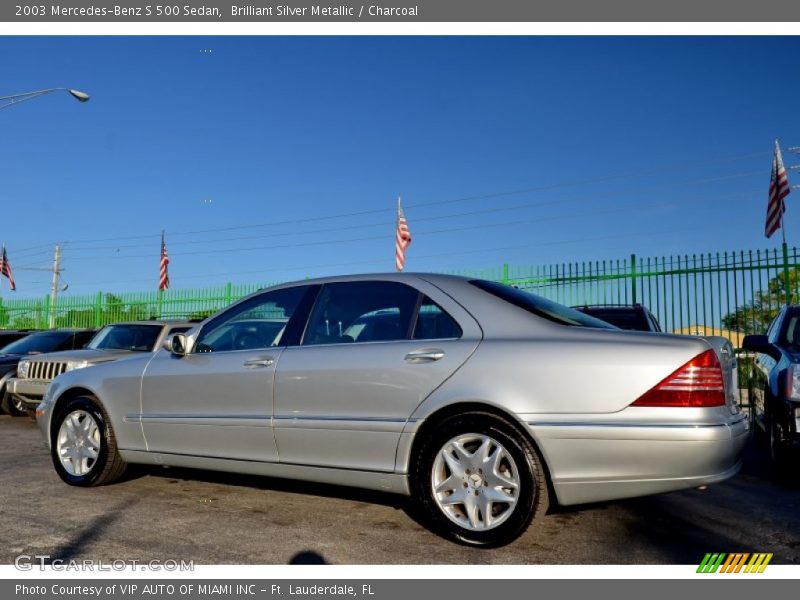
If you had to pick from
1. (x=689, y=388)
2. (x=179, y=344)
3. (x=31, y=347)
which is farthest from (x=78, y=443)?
(x=31, y=347)

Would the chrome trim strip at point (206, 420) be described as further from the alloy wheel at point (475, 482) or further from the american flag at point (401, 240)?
the american flag at point (401, 240)

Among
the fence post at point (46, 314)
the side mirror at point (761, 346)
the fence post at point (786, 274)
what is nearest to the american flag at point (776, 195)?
the fence post at point (786, 274)

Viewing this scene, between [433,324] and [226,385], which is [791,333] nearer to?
[433,324]

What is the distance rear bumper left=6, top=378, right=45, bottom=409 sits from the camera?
8914 mm

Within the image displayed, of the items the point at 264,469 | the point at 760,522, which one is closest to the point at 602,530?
the point at 760,522

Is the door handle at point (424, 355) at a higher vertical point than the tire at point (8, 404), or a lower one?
higher

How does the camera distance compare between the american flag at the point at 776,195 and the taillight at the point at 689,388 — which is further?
the american flag at the point at 776,195

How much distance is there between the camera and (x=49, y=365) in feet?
29.1

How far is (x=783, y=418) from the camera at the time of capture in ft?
17.9

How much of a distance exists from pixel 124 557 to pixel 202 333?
71.8 inches

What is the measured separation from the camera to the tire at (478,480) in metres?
3.59

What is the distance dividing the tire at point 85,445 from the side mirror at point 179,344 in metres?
0.88

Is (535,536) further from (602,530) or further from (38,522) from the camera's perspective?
(38,522)

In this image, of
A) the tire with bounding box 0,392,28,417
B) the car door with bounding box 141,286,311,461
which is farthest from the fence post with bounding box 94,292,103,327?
the car door with bounding box 141,286,311,461
